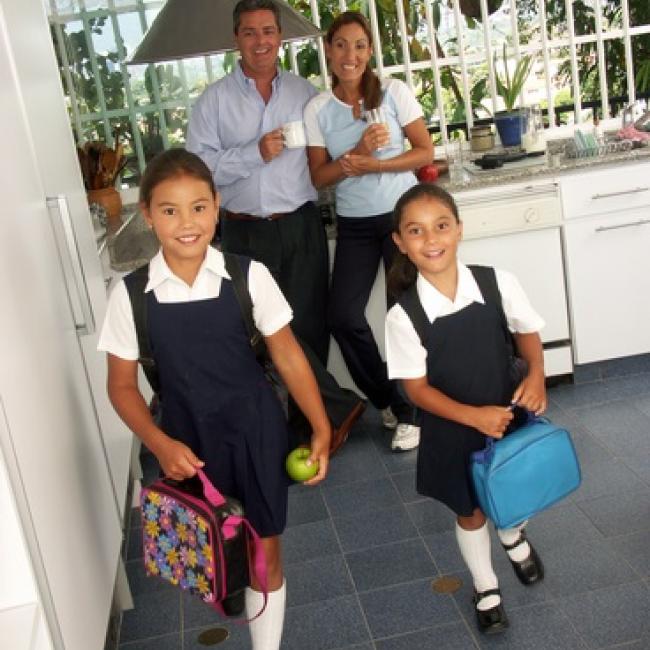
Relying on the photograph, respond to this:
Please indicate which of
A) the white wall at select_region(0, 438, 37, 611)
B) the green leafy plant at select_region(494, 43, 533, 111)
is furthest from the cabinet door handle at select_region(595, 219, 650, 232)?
the white wall at select_region(0, 438, 37, 611)

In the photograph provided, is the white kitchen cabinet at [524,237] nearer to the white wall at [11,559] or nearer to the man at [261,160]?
the man at [261,160]

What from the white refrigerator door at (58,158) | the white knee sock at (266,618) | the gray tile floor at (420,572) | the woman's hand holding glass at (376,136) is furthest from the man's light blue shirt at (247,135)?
the white knee sock at (266,618)

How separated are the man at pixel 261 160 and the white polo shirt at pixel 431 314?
1044mm

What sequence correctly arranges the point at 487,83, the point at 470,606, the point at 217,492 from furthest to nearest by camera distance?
1. the point at 487,83
2. the point at 470,606
3. the point at 217,492

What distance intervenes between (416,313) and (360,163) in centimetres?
115

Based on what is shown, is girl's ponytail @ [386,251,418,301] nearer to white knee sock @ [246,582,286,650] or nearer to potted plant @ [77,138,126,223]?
white knee sock @ [246,582,286,650]

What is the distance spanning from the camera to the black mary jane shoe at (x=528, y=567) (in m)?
2.42

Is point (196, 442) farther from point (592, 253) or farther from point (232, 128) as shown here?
point (592, 253)

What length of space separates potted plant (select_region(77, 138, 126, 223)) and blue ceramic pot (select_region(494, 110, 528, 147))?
1592mm

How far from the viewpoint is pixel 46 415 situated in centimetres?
183

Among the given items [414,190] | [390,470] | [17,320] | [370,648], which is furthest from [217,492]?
[390,470]

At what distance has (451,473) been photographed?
88.7 inches

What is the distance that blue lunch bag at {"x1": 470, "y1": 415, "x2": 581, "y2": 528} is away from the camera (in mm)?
2107

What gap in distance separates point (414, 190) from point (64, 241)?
0.82 meters
